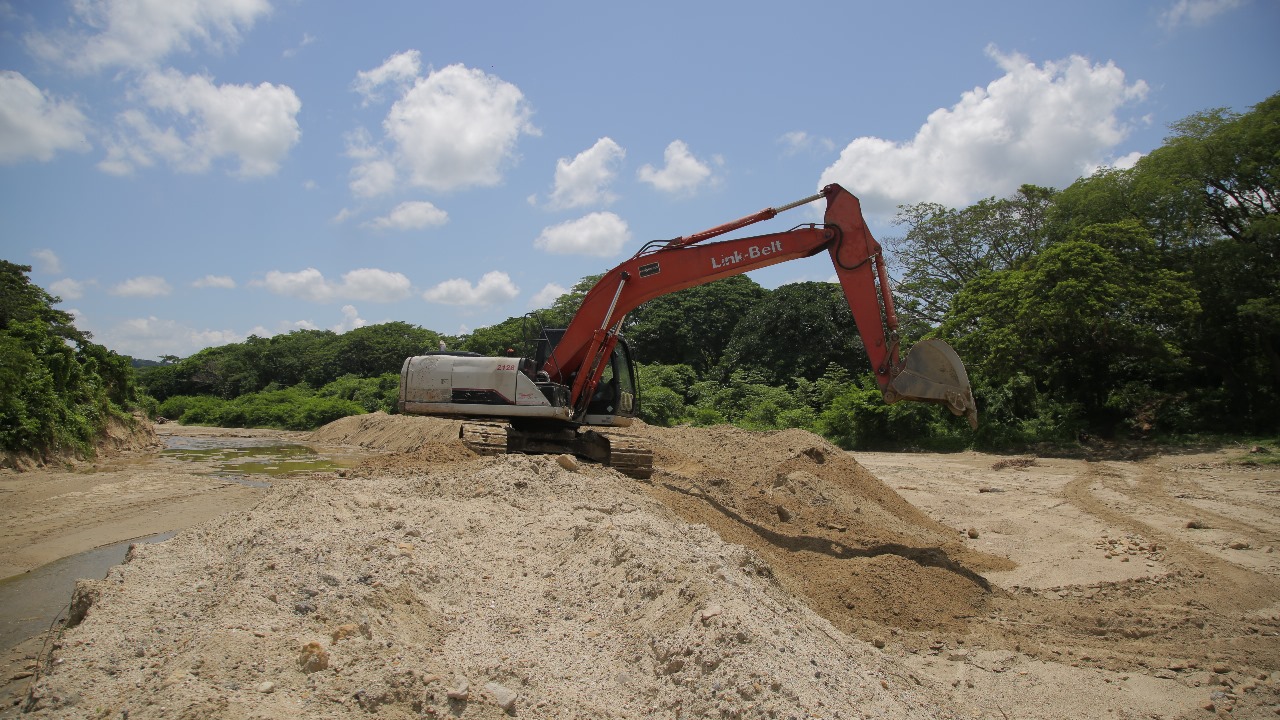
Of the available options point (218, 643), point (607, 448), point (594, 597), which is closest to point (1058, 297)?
point (607, 448)

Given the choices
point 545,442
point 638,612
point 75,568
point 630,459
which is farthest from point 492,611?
point 545,442

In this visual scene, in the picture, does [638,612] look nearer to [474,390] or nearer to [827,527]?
[827,527]

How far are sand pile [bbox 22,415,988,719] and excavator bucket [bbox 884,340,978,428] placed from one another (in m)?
1.64

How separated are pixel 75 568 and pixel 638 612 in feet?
21.1

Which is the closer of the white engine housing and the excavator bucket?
the excavator bucket

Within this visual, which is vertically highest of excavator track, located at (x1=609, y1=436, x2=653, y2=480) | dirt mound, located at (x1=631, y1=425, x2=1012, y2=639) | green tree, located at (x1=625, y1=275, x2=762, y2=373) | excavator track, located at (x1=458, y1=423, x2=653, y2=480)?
green tree, located at (x1=625, y1=275, x2=762, y2=373)

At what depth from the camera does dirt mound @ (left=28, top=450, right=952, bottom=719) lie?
12.1ft

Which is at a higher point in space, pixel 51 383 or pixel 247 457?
pixel 51 383

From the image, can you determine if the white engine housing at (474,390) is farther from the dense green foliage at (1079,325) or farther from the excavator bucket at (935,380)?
the excavator bucket at (935,380)

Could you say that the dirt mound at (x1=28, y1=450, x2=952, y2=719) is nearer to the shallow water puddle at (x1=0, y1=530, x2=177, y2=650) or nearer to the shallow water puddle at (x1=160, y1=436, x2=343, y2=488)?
the shallow water puddle at (x1=0, y1=530, x2=177, y2=650)

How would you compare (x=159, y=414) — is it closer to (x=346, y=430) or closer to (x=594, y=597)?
(x=346, y=430)

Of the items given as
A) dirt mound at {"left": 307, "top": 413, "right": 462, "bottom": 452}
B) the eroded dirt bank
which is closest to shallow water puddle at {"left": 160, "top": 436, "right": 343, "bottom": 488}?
dirt mound at {"left": 307, "top": 413, "right": 462, "bottom": 452}

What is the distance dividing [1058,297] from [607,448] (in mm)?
12493

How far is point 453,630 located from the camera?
4.70 metres
